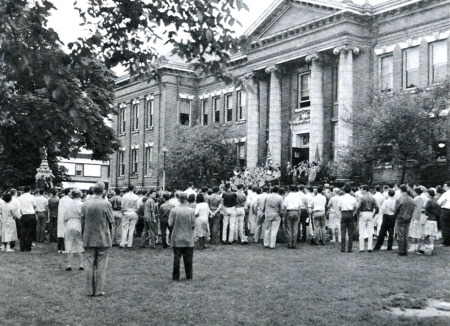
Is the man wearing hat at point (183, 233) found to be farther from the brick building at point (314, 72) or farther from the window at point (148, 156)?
the window at point (148, 156)

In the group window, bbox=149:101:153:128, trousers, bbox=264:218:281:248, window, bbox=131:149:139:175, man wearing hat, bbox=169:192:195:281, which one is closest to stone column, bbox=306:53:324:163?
trousers, bbox=264:218:281:248

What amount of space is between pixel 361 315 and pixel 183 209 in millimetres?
4652

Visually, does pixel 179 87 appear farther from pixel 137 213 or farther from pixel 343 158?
pixel 137 213

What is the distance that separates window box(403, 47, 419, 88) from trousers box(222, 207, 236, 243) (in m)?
14.8

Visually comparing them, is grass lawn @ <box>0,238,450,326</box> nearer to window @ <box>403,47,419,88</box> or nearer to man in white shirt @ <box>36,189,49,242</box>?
man in white shirt @ <box>36,189,49,242</box>

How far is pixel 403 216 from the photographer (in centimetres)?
A: 1647

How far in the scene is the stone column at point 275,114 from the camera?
122 feet

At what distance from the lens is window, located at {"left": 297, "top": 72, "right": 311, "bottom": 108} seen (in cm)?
3666

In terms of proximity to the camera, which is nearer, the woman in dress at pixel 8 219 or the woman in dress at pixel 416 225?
the woman in dress at pixel 416 225

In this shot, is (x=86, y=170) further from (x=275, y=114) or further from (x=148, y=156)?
(x=275, y=114)

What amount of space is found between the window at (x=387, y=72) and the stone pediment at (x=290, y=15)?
3.85 metres

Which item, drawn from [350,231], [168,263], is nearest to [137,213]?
[168,263]

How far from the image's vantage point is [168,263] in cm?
1569

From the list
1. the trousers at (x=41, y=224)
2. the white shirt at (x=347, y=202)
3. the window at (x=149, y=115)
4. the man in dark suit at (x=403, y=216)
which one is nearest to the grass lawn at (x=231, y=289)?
the man in dark suit at (x=403, y=216)
